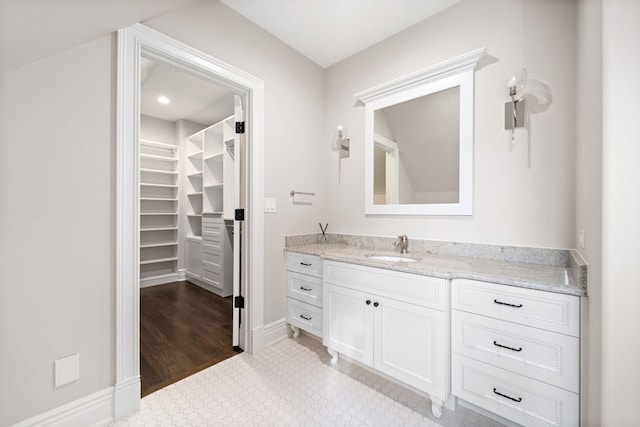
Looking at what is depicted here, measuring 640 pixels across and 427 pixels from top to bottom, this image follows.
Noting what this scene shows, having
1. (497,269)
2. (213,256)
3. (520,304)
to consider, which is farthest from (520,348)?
(213,256)

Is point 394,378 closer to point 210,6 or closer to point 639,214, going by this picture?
point 639,214

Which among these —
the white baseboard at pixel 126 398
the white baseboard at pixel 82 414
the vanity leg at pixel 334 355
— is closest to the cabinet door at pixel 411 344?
the vanity leg at pixel 334 355

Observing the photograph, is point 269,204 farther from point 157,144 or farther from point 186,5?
point 157,144

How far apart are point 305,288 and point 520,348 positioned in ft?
4.68

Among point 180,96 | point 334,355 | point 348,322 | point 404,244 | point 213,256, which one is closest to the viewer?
point 348,322

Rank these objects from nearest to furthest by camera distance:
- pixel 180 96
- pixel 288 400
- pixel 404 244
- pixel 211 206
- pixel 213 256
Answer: pixel 288 400 < pixel 404 244 < pixel 180 96 < pixel 213 256 < pixel 211 206

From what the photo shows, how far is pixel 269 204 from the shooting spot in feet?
7.17

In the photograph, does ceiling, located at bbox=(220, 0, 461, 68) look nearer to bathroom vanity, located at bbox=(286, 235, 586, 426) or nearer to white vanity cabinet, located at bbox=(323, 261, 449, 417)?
bathroom vanity, located at bbox=(286, 235, 586, 426)

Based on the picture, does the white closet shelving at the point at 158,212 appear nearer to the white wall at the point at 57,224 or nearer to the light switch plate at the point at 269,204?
the light switch plate at the point at 269,204

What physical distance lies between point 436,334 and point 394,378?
49cm

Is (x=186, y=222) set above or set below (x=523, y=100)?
below

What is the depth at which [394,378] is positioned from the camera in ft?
5.39

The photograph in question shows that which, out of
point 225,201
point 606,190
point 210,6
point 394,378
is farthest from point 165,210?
point 606,190

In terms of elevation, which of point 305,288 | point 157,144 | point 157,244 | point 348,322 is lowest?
point 348,322
